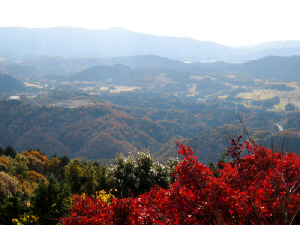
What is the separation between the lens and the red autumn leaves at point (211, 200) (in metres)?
6.54

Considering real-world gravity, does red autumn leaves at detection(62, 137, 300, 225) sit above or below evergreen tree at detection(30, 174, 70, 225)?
above

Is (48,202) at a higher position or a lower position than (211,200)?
lower

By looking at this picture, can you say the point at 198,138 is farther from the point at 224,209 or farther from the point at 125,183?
the point at 224,209

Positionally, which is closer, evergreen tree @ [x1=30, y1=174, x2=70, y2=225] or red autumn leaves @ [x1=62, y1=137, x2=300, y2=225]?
red autumn leaves @ [x1=62, y1=137, x2=300, y2=225]

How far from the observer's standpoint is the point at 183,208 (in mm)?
7352

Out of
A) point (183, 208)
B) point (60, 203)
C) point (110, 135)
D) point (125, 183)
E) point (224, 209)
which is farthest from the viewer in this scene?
point (110, 135)

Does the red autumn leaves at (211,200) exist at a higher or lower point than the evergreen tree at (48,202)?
higher

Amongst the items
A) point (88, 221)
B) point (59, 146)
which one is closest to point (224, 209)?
point (88, 221)

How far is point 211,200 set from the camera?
279 inches

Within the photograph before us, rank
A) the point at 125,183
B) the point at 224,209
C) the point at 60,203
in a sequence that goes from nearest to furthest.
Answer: the point at 224,209 → the point at 60,203 → the point at 125,183

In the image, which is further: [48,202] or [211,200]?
[48,202]

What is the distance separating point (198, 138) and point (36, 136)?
123643 mm

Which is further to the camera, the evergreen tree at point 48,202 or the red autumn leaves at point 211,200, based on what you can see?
the evergreen tree at point 48,202

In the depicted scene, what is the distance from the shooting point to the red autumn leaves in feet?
21.5
